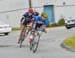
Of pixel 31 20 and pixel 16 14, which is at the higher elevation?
pixel 31 20

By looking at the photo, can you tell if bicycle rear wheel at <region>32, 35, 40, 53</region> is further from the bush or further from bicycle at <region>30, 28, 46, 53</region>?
the bush

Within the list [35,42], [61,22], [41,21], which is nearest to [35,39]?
[35,42]

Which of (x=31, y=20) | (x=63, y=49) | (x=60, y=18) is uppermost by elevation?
(x=31, y=20)

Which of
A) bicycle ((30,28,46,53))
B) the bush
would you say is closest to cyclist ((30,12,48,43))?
bicycle ((30,28,46,53))

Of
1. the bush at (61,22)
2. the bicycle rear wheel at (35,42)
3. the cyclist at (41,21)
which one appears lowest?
the bush at (61,22)

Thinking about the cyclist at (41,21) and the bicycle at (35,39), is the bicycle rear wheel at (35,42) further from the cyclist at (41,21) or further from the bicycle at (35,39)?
the cyclist at (41,21)

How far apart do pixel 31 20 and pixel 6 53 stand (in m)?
2.29

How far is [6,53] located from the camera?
16.9 metres

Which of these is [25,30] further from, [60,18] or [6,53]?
[60,18]

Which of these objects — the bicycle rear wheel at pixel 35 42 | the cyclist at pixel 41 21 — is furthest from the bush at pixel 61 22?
the cyclist at pixel 41 21

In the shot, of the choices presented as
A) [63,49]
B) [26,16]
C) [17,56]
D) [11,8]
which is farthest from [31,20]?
[11,8]

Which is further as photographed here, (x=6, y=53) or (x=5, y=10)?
(x=5, y=10)

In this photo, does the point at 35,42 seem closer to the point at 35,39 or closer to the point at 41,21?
→ the point at 35,39

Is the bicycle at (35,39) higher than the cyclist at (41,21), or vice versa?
the cyclist at (41,21)
